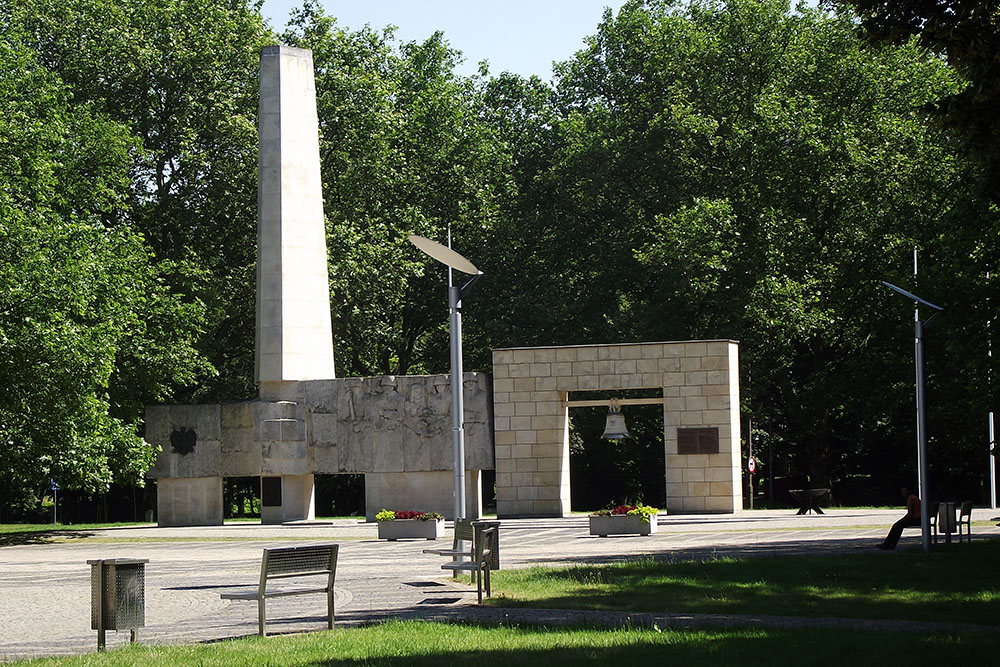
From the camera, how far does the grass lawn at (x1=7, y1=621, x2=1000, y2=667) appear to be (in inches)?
370

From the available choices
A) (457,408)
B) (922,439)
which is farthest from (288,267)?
(922,439)

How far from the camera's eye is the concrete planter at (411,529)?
26562 mm

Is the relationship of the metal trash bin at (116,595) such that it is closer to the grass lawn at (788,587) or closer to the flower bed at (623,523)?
the grass lawn at (788,587)

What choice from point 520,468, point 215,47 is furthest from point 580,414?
point 215,47

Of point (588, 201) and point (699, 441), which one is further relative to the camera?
point (588, 201)

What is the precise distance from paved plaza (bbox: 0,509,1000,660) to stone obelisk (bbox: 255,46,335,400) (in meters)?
4.70

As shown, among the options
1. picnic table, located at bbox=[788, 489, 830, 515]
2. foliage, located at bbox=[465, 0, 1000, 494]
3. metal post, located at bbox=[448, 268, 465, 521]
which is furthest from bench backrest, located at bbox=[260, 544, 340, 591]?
foliage, located at bbox=[465, 0, 1000, 494]

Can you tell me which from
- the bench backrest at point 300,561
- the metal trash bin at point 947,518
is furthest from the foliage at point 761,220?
the bench backrest at point 300,561

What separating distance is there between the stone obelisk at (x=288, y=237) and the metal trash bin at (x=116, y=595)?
24.4m

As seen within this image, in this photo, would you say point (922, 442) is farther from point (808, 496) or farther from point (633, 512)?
point (808, 496)

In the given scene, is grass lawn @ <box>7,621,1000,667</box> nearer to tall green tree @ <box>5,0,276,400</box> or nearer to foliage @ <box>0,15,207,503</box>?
foliage @ <box>0,15,207,503</box>

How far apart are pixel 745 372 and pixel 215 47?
70.3 ft

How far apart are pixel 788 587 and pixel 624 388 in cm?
2003

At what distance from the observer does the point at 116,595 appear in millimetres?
11133
